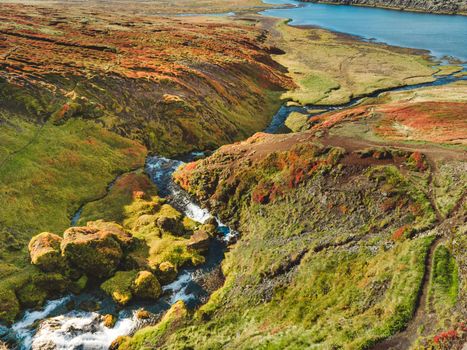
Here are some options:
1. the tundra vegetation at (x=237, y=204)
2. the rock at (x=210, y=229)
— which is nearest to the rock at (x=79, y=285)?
the tundra vegetation at (x=237, y=204)

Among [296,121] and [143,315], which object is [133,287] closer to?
[143,315]

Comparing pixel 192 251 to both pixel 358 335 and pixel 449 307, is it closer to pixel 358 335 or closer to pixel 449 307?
pixel 358 335

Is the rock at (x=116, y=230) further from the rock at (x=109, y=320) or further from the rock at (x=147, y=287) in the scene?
the rock at (x=109, y=320)

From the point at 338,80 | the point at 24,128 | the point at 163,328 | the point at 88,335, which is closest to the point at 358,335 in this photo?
the point at 163,328

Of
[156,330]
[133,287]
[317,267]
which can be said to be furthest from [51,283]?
[317,267]

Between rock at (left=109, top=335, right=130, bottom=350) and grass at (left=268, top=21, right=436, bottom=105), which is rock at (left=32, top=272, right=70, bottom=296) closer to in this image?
rock at (left=109, top=335, right=130, bottom=350)

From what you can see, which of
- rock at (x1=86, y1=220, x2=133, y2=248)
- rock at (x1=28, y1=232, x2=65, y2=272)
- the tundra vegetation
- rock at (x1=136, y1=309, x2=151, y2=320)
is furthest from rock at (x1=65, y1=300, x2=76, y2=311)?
rock at (x1=86, y1=220, x2=133, y2=248)
